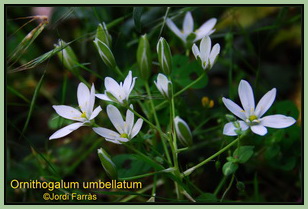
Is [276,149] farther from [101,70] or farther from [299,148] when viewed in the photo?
[101,70]

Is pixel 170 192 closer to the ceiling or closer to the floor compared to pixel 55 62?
closer to the floor

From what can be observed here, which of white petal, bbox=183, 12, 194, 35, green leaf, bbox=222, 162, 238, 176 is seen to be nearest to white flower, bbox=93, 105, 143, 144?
green leaf, bbox=222, 162, 238, 176

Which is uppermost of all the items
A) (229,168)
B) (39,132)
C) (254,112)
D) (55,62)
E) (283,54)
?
(55,62)

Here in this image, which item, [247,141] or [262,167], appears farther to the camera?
[262,167]

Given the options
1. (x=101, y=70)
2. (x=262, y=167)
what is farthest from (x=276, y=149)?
(x=101, y=70)

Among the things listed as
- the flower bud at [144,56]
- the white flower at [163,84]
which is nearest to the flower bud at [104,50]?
the flower bud at [144,56]

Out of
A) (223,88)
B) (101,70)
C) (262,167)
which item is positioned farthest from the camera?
(223,88)

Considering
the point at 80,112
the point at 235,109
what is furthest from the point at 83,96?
the point at 235,109
